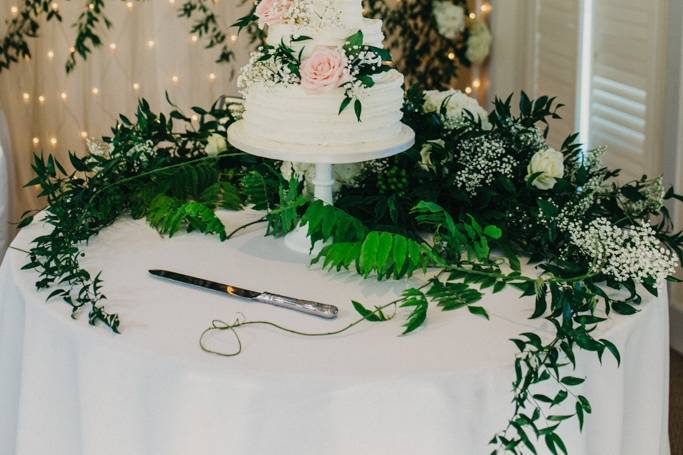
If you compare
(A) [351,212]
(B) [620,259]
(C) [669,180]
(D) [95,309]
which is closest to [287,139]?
(A) [351,212]

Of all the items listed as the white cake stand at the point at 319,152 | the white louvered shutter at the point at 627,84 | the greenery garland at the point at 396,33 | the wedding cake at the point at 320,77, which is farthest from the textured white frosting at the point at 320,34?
the greenery garland at the point at 396,33

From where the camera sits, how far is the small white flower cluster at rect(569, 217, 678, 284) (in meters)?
1.65

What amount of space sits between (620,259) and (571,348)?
23cm

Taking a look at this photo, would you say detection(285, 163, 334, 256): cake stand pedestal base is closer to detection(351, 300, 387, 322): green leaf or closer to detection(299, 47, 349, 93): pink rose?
detection(299, 47, 349, 93): pink rose

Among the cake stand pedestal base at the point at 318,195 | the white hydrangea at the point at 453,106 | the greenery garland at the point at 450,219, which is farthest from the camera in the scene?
the white hydrangea at the point at 453,106

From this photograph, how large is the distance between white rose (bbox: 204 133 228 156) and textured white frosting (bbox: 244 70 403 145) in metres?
0.44

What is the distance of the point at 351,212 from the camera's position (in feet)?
6.57

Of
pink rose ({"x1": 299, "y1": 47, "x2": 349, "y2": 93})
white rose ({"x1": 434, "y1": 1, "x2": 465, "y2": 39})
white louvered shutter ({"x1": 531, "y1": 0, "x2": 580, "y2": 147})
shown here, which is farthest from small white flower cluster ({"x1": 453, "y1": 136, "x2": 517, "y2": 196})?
white rose ({"x1": 434, "y1": 1, "x2": 465, "y2": 39})

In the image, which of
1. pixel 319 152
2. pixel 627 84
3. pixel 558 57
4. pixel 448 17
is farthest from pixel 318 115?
pixel 448 17

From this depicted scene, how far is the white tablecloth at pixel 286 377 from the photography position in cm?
145

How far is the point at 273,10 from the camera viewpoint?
181 centimetres

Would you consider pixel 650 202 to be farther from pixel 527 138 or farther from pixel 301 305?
pixel 301 305

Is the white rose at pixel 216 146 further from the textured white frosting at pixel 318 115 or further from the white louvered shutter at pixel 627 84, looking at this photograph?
the white louvered shutter at pixel 627 84

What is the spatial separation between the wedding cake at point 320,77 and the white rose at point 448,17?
7.41 ft
